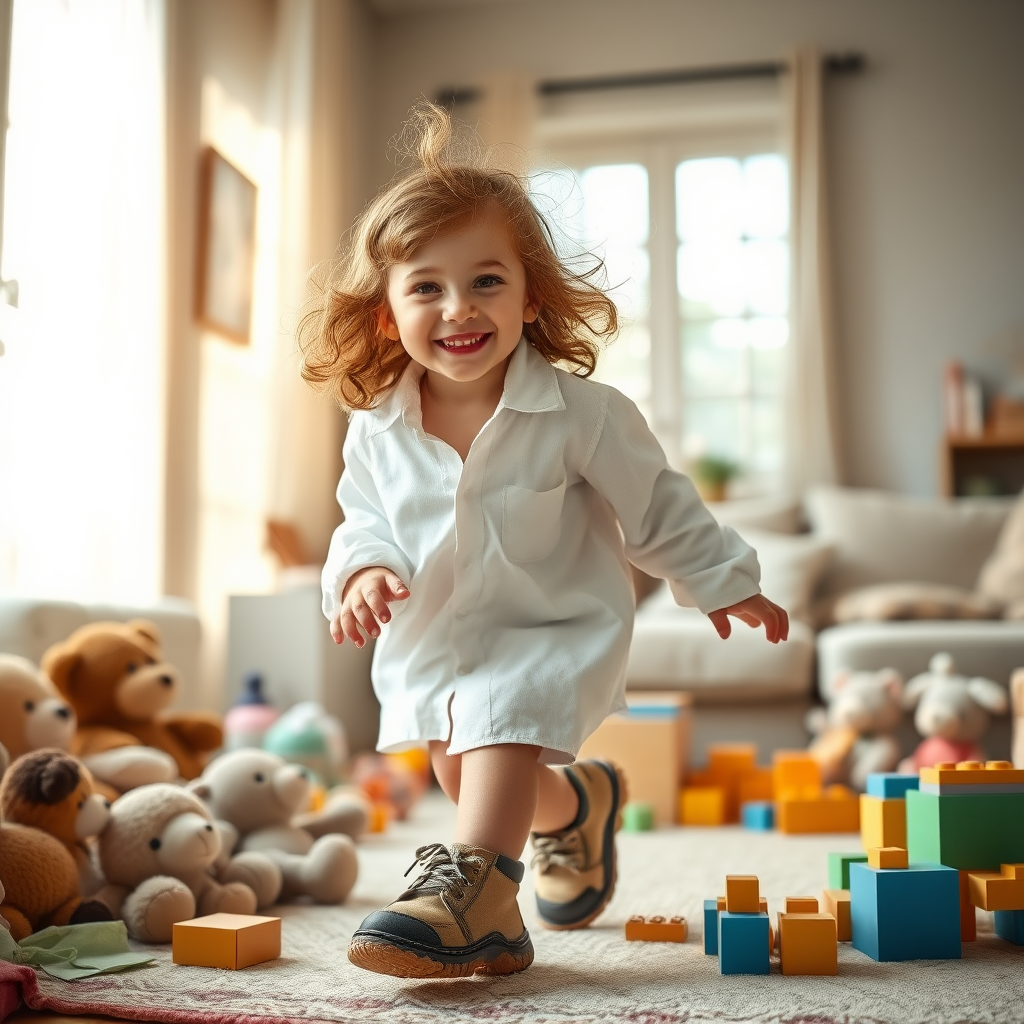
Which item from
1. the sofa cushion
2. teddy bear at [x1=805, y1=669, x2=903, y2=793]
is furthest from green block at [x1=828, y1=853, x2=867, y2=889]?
the sofa cushion

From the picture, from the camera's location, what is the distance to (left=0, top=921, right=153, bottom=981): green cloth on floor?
1106 millimetres

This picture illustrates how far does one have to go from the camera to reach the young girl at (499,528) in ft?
3.85

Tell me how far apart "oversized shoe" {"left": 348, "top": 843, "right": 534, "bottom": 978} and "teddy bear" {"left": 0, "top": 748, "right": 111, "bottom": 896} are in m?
0.46

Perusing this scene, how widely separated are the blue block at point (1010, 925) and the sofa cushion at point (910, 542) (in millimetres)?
2327

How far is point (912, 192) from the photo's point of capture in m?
4.20

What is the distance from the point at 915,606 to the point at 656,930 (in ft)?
6.35

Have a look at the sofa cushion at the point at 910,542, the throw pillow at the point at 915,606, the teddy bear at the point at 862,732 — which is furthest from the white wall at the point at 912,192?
the teddy bear at the point at 862,732

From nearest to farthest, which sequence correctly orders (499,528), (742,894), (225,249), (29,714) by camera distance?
(742,894) < (499,528) < (29,714) < (225,249)

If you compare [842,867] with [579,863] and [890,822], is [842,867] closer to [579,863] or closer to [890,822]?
[890,822]

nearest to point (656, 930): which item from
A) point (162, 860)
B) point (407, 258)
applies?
point (162, 860)

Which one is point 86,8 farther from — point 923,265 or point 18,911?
point 923,265

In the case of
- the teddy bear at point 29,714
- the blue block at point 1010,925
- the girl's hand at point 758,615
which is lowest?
the blue block at point 1010,925

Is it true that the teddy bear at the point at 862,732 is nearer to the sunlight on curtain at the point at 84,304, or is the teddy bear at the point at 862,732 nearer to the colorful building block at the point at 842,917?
the colorful building block at the point at 842,917

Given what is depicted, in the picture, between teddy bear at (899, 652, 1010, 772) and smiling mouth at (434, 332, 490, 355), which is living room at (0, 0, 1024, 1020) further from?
smiling mouth at (434, 332, 490, 355)
